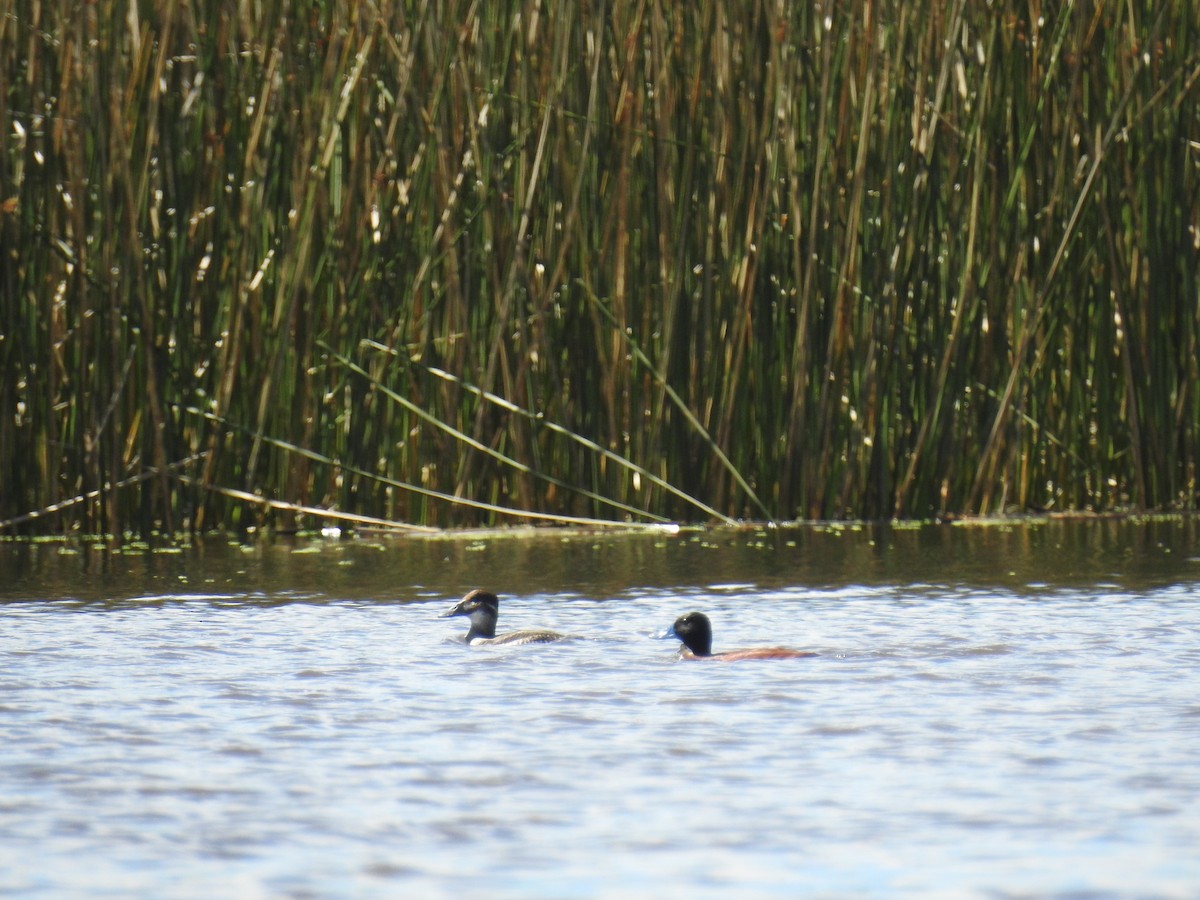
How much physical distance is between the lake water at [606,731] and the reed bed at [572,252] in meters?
0.90

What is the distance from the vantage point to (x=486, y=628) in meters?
6.16

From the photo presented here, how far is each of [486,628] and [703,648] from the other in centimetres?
73

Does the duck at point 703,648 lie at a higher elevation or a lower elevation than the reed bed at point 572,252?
lower

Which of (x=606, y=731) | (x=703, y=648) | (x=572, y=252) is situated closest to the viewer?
(x=606, y=731)

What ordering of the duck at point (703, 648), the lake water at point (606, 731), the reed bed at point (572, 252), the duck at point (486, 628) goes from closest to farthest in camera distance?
the lake water at point (606, 731) → the duck at point (703, 648) → the duck at point (486, 628) → the reed bed at point (572, 252)

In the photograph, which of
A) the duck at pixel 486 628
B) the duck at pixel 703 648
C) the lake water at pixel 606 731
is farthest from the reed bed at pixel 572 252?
the duck at pixel 703 648

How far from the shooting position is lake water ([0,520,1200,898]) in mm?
3469

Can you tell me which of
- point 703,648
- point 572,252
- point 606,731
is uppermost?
point 572,252

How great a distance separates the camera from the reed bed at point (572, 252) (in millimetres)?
8422

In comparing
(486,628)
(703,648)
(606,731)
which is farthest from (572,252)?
(606,731)

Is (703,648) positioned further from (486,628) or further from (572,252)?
(572,252)

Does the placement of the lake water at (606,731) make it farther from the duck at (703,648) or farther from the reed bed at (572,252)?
the reed bed at (572,252)

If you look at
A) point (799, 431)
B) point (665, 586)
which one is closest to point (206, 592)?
point (665, 586)

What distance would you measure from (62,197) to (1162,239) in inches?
167
